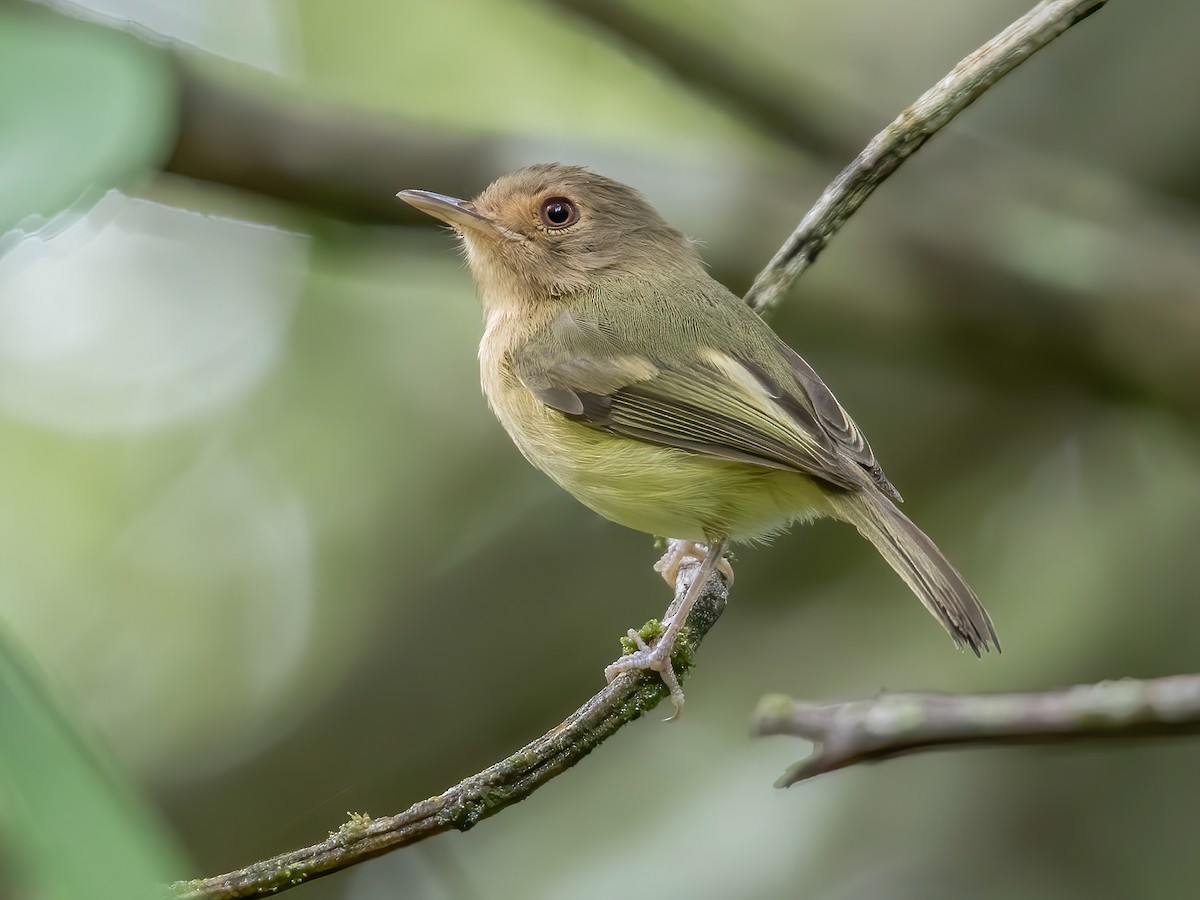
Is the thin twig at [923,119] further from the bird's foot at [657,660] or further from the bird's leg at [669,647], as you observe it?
the bird's foot at [657,660]

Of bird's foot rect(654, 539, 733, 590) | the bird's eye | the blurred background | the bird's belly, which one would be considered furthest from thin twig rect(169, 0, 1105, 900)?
the blurred background

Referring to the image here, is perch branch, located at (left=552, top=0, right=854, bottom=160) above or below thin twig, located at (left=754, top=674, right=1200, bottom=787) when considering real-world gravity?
above

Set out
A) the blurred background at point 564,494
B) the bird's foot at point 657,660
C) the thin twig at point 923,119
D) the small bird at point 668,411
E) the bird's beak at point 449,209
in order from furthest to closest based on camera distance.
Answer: the blurred background at point 564,494, the bird's beak at point 449,209, the small bird at point 668,411, the bird's foot at point 657,660, the thin twig at point 923,119

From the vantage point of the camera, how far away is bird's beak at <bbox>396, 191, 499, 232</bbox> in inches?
158

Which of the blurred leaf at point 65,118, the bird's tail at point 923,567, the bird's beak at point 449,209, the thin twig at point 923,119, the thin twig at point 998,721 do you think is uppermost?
the bird's beak at point 449,209

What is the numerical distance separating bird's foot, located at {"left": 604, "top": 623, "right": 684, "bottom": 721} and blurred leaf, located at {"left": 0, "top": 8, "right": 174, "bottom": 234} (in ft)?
5.59

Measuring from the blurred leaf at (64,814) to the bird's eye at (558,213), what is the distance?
336 centimetres

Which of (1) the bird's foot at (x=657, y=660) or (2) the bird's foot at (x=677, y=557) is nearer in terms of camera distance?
(1) the bird's foot at (x=657, y=660)

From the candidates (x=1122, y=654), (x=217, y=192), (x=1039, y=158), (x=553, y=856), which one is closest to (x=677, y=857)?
(x=553, y=856)

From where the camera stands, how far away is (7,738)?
1.05 m

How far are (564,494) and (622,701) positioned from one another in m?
2.56

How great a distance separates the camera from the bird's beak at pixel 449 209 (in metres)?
4.02

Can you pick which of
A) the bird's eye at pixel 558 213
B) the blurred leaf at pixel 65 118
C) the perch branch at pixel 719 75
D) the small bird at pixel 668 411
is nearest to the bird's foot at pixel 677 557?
the small bird at pixel 668 411

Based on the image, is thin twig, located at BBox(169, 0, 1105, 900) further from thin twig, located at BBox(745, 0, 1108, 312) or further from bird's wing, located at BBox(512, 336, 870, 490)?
bird's wing, located at BBox(512, 336, 870, 490)
